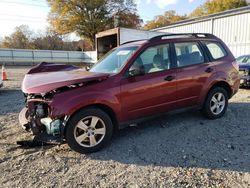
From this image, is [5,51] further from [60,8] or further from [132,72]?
[132,72]

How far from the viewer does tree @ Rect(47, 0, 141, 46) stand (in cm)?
3803

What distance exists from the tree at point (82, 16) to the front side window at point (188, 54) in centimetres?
3493

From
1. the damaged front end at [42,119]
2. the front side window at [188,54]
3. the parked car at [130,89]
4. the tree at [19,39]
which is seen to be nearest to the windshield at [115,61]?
the parked car at [130,89]

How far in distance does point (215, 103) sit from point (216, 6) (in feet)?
149

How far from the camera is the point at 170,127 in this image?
199 inches

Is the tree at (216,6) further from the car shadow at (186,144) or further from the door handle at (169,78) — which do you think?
the door handle at (169,78)

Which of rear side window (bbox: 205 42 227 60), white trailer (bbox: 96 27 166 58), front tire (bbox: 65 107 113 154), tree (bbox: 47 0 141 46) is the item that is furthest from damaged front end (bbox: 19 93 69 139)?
tree (bbox: 47 0 141 46)

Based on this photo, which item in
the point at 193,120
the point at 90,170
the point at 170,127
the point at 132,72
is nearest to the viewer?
the point at 90,170

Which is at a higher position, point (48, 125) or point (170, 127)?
point (48, 125)

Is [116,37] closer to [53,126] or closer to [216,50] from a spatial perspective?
[216,50]

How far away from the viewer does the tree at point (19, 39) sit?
5027 cm

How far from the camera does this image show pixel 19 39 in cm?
5181

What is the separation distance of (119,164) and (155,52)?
2.25 m

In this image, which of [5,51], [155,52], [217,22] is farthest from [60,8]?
[155,52]
